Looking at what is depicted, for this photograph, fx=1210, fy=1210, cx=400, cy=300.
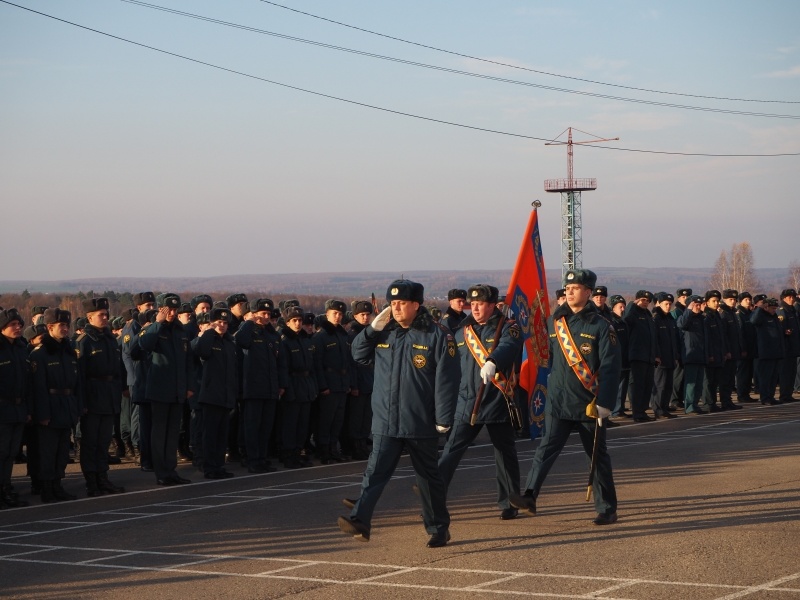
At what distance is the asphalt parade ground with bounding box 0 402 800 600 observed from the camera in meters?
8.05

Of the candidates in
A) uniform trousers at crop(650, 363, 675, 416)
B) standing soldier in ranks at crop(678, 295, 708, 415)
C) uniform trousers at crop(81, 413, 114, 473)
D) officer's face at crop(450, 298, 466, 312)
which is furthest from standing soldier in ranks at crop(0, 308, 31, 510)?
standing soldier in ranks at crop(678, 295, 708, 415)

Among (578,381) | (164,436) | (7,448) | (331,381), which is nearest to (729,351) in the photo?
(331,381)

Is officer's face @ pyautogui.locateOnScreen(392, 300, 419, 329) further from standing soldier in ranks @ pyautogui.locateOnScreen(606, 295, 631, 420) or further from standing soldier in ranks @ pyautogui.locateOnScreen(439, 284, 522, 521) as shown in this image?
standing soldier in ranks @ pyautogui.locateOnScreen(606, 295, 631, 420)

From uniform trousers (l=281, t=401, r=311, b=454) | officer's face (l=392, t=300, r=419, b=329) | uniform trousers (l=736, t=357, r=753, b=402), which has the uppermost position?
officer's face (l=392, t=300, r=419, b=329)

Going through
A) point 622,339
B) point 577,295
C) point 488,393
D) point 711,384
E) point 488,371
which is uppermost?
point 577,295

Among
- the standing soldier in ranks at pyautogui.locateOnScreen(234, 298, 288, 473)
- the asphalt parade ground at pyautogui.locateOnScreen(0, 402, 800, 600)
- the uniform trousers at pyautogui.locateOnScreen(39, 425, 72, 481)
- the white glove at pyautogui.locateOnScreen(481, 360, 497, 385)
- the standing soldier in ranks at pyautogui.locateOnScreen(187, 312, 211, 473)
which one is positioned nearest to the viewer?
the asphalt parade ground at pyautogui.locateOnScreen(0, 402, 800, 600)

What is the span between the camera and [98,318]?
13.9 meters

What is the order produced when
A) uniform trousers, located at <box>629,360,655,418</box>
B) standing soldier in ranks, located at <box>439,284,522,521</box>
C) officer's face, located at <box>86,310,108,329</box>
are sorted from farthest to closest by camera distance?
uniform trousers, located at <box>629,360,655,418</box> < officer's face, located at <box>86,310,108,329</box> < standing soldier in ranks, located at <box>439,284,522,521</box>

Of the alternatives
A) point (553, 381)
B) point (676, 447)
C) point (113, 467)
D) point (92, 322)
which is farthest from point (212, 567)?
point (676, 447)

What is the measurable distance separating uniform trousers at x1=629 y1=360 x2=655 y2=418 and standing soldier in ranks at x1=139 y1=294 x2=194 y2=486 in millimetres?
9377

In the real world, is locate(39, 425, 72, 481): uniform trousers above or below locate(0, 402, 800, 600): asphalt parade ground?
above

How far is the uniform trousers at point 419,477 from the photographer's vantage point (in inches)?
373

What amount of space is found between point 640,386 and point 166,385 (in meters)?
9.93

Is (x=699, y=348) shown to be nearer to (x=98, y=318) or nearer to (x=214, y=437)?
(x=214, y=437)
